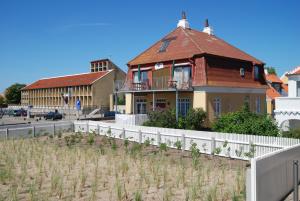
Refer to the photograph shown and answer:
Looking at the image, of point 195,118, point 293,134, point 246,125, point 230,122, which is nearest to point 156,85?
point 195,118

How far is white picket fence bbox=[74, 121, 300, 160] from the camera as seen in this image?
1289cm

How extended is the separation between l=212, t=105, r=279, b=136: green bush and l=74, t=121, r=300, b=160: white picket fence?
2715 millimetres

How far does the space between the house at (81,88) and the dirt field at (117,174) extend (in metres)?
36.6

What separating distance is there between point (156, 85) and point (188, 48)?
4.21m

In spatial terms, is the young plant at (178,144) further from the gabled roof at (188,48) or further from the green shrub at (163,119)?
the gabled roof at (188,48)

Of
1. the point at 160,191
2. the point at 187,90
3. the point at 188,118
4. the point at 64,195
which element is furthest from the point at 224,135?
the point at 187,90

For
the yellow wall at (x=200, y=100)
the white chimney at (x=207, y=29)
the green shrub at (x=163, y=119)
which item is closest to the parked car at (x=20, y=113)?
the white chimney at (x=207, y=29)

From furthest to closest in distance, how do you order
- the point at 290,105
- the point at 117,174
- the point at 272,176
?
the point at 290,105 → the point at 117,174 → the point at 272,176

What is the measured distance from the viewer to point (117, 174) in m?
11.3

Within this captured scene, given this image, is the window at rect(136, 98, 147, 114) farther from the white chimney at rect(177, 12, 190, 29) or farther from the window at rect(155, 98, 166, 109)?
the white chimney at rect(177, 12, 190, 29)

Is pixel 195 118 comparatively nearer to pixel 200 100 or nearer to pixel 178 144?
pixel 200 100

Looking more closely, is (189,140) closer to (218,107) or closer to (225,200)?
(225,200)

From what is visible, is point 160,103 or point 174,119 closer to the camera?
point 174,119

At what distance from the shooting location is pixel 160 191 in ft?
30.4
